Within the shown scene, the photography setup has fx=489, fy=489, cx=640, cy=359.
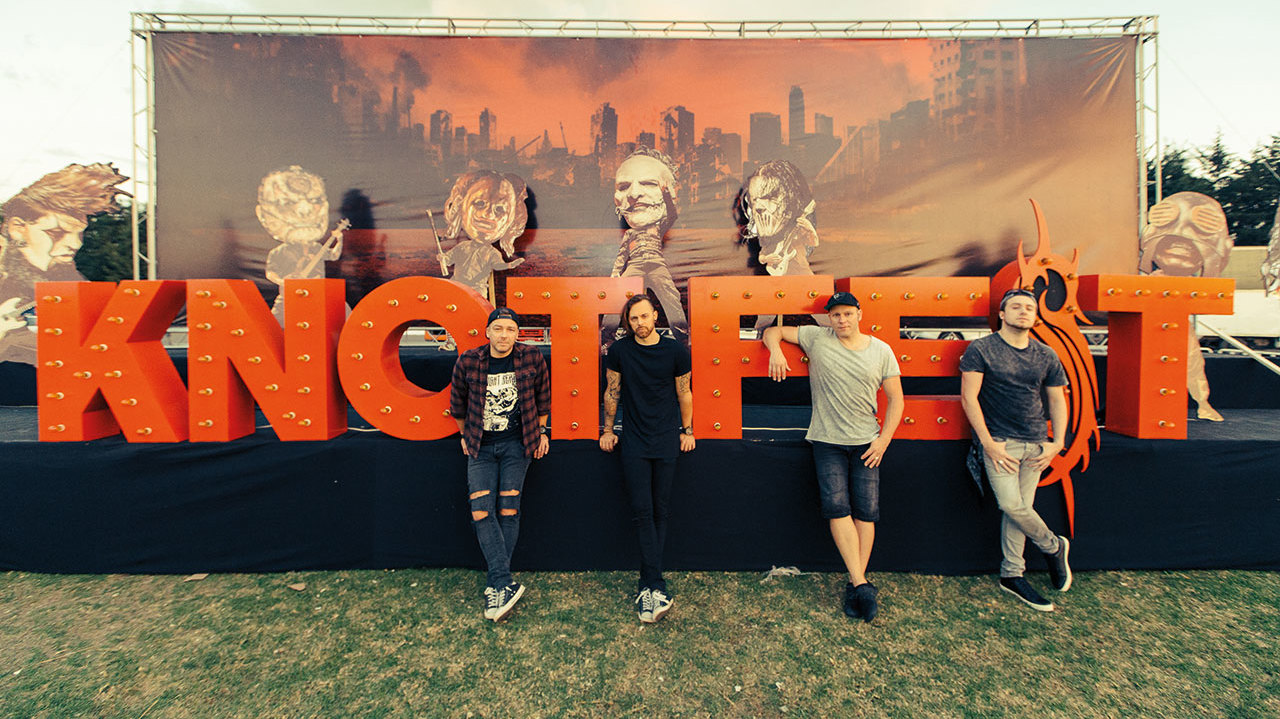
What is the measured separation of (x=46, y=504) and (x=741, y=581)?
4.55m

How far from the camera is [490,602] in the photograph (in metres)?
2.72

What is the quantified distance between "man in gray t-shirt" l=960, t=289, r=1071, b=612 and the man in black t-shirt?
5.59ft

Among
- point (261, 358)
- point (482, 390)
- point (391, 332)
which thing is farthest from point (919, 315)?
point (261, 358)

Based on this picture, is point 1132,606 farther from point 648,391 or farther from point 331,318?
point 331,318

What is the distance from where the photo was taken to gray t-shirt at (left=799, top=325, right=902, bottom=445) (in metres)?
2.76

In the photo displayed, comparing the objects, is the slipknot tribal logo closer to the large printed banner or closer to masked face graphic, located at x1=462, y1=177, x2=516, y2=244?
the large printed banner

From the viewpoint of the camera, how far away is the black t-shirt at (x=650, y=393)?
2762mm

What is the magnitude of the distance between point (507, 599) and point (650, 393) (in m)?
1.40

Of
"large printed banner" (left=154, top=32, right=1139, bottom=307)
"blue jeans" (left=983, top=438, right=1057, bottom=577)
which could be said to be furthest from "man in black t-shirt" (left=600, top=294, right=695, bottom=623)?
"large printed banner" (left=154, top=32, right=1139, bottom=307)

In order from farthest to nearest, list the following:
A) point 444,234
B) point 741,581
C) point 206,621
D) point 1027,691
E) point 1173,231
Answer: point 444,234
point 1173,231
point 741,581
point 206,621
point 1027,691

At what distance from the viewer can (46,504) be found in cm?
319

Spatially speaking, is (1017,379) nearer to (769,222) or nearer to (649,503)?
(649,503)

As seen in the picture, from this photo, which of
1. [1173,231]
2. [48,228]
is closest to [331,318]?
[48,228]

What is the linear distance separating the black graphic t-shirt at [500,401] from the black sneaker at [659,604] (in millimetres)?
1216
